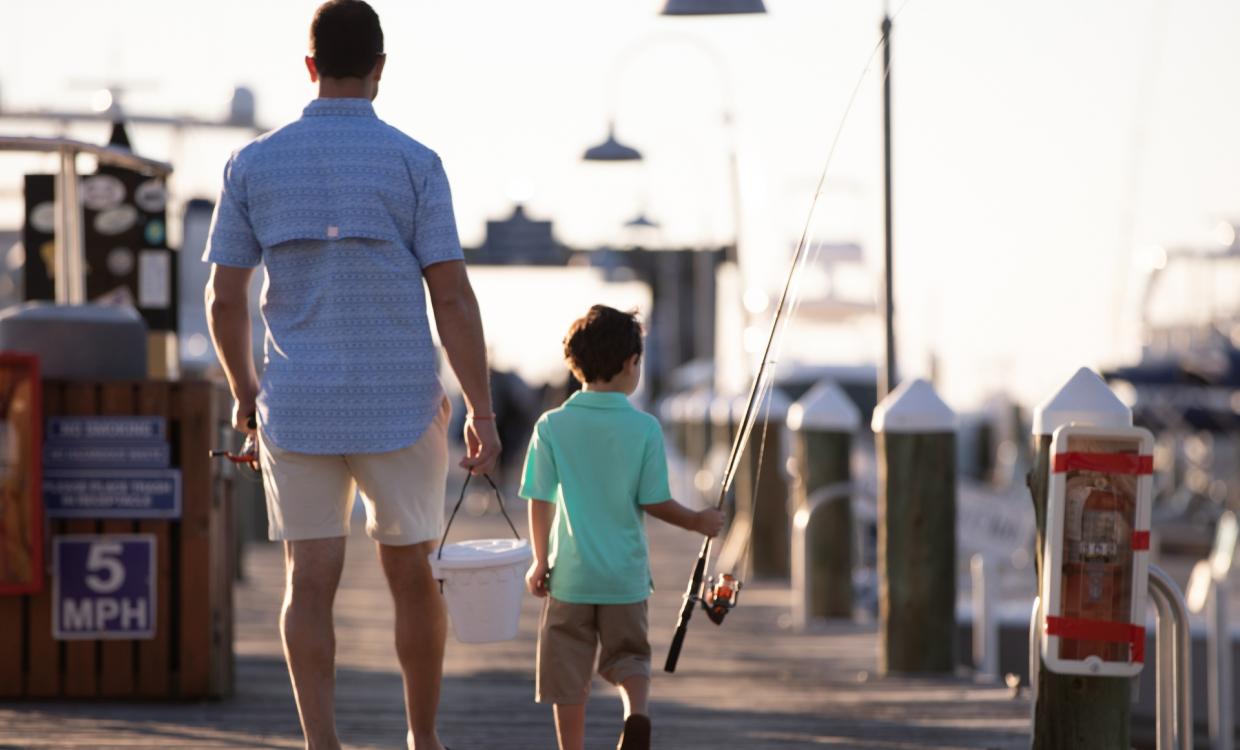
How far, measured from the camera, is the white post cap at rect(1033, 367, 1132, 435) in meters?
6.04

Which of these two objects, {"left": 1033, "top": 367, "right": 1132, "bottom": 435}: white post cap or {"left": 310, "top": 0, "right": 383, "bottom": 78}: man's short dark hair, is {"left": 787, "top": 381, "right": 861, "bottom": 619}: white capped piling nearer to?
{"left": 1033, "top": 367, "right": 1132, "bottom": 435}: white post cap

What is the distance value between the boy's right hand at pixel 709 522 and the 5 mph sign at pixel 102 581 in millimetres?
2709

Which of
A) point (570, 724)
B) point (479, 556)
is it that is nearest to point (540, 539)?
point (479, 556)

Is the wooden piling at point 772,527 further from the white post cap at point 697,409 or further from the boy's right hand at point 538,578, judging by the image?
the boy's right hand at point 538,578

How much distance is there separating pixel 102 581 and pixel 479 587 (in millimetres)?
2549

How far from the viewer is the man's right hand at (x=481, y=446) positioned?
5500mm

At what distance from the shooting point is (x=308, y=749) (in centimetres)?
559

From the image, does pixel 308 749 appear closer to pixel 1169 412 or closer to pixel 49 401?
pixel 49 401

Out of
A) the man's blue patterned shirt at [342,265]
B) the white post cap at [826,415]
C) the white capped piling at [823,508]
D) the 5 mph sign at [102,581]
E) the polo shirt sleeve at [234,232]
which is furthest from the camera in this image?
the white post cap at [826,415]

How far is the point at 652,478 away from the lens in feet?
19.1

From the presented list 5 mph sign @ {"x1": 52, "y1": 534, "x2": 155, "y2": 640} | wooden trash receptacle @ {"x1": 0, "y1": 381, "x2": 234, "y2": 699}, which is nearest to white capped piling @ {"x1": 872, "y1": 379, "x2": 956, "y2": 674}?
wooden trash receptacle @ {"x1": 0, "y1": 381, "x2": 234, "y2": 699}

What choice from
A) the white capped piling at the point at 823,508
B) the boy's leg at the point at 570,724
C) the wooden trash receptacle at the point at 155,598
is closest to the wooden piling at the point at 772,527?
the white capped piling at the point at 823,508

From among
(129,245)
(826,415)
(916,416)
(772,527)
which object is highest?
(129,245)

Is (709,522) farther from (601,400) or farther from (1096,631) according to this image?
(1096,631)
